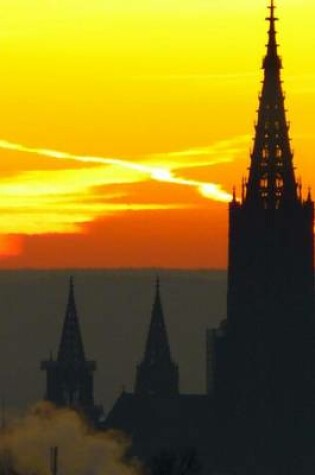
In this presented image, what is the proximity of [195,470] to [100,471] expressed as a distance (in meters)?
28.4

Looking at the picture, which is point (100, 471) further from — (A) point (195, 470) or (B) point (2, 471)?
(A) point (195, 470)

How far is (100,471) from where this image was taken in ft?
654

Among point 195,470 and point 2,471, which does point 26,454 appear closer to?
point 2,471

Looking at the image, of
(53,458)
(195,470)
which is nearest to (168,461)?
(195,470)

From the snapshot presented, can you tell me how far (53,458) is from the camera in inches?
7603

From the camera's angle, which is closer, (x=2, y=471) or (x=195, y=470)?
(x=195, y=470)

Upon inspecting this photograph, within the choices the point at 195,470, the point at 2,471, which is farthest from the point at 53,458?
the point at 195,470

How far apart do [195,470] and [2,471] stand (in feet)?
81.8

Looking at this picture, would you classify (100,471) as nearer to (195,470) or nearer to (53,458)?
(53,458)

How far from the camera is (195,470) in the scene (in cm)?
17112

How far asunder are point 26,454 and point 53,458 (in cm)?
674

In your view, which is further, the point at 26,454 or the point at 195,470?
the point at 26,454

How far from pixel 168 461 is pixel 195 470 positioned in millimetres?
4998

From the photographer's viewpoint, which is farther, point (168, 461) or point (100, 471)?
point (100, 471)
